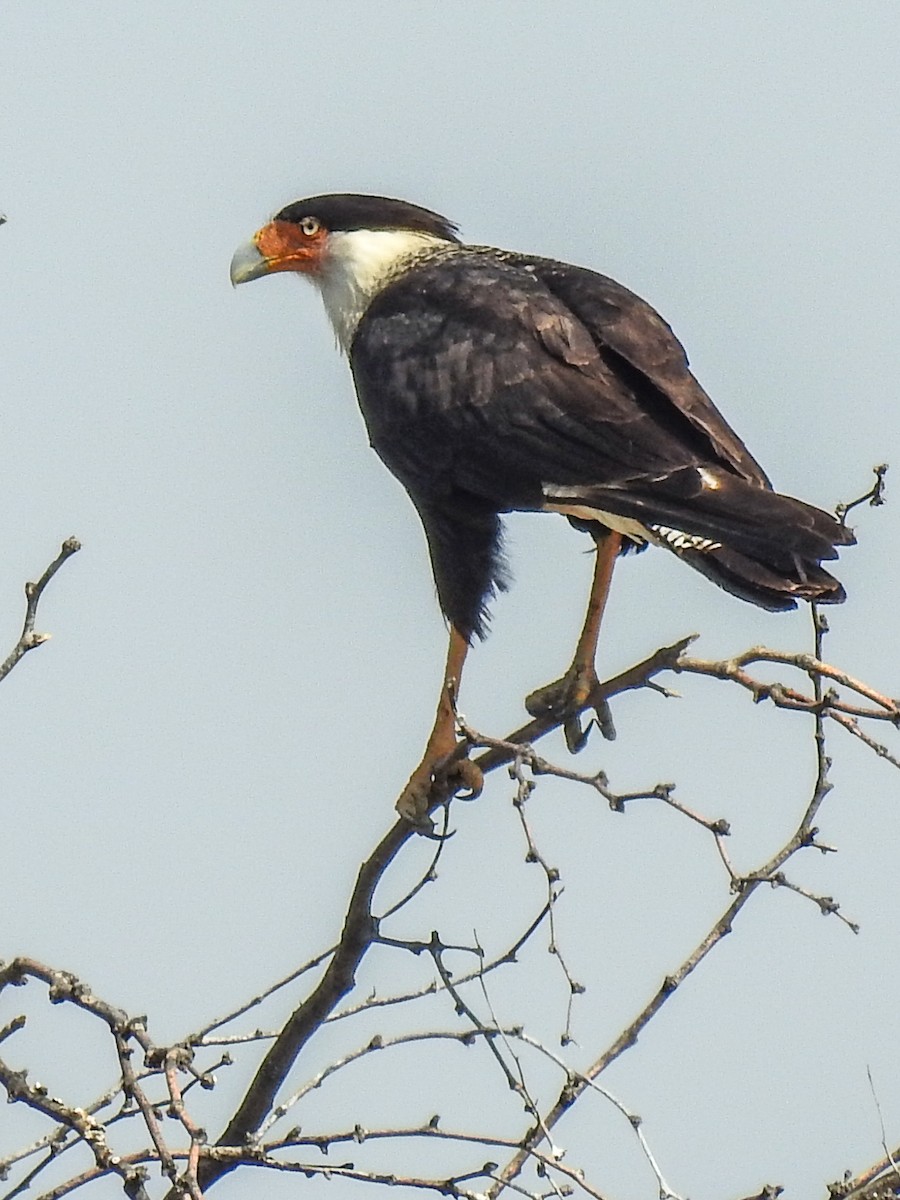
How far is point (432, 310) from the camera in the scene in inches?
227

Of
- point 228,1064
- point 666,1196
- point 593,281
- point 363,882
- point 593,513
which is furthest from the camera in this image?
point 593,281

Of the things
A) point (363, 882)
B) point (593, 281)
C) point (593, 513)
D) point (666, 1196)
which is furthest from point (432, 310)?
point (666, 1196)

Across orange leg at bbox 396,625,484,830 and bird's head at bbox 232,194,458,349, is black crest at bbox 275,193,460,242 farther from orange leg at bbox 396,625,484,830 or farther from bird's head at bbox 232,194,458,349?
orange leg at bbox 396,625,484,830

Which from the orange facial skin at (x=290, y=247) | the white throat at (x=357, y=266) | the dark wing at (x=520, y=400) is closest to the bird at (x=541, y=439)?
the dark wing at (x=520, y=400)

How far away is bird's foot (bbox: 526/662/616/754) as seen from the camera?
17.6ft

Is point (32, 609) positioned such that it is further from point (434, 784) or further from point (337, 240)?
point (337, 240)

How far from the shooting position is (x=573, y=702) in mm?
5238

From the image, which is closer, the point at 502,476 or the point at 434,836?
the point at 434,836

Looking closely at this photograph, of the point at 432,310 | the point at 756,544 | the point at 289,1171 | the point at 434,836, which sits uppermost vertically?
the point at 432,310

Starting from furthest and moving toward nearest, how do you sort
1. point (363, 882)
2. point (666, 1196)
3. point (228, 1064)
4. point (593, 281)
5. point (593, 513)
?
1. point (593, 281)
2. point (593, 513)
3. point (363, 882)
4. point (228, 1064)
5. point (666, 1196)

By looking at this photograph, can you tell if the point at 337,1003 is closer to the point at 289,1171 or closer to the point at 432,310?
the point at 289,1171

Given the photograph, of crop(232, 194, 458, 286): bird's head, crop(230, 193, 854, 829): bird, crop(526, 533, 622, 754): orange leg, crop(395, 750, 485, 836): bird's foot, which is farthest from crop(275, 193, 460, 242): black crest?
crop(395, 750, 485, 836): bird's foot

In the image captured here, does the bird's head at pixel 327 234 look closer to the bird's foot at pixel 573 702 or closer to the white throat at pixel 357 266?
the white throat at pixel 357 266

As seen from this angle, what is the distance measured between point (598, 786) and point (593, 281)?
8.17ft
